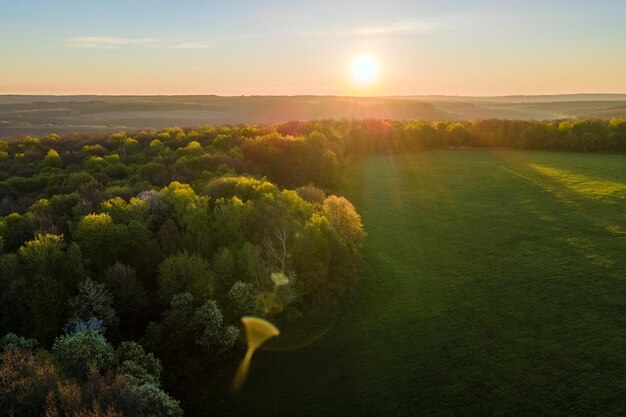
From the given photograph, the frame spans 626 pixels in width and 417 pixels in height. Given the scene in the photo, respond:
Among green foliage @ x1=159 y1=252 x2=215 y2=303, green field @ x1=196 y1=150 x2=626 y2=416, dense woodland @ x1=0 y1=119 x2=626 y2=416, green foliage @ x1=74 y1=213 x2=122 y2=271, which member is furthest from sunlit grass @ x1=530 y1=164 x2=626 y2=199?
green foliage @ x1=74 y1=213 x2=122 y2=271

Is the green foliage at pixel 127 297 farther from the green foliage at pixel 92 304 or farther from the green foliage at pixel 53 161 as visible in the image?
the green foliage at pixel 53 161

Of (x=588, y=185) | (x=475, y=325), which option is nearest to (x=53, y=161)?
(x=475, y=325)

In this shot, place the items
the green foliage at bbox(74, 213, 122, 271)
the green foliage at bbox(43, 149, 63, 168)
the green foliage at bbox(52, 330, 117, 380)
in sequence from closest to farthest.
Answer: the green foliage at bbox(52, 330, 117, 380), the green foliage at bbox(74, 213, 122, 271), the green foliage at bbox(43, 149, 63, 168)

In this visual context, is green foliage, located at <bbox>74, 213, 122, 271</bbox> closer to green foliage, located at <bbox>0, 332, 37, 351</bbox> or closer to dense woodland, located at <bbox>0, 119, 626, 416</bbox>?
dense woodland, located at <bbox>0, 119, 626, 416</bbox>

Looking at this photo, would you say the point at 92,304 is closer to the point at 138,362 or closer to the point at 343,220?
the point at 138,362

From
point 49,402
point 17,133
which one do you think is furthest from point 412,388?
point 17,133

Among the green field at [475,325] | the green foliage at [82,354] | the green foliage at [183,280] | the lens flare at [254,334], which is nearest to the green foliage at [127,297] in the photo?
the green foliage at [183,280]
